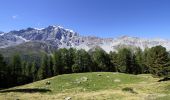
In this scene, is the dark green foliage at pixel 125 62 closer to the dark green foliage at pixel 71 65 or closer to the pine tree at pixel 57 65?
the dark green foliage at pixel 71 65

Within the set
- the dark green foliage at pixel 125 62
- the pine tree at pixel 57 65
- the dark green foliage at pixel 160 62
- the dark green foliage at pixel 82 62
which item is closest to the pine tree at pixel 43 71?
the pine tree at pixel 57 65

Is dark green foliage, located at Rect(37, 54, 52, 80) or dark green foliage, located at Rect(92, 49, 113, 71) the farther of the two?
dark green foliage, located at Rect(92, 49, 113, 71)

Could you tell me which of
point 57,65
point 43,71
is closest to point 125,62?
point 57,65

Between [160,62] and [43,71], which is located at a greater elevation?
[43,71]

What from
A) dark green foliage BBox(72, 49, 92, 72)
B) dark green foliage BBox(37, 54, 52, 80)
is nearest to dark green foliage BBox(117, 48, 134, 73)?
dark green foliage BBox(72, 49, 92, 72)

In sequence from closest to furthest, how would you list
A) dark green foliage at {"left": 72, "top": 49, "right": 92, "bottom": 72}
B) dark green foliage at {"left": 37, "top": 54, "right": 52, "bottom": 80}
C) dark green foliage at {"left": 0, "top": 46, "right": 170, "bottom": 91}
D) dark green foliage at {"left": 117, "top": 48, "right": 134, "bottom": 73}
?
dark green foliage at {"left": 0, "top": 46, "right": 170, "bottom": 91}, dark green foliage at {"left": 72, "top": 49, "right": 92, "bottom": 72}, dark green foliage at {"left": 37, "top": 54, "right": 52, "bottom": 80}, dark green foliage at {"left": 117, "top": 48, "right": 134, "bottom": 73}

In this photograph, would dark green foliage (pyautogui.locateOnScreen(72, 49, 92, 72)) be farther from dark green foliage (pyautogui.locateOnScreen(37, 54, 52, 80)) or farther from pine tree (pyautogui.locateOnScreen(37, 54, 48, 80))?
pine tree (pyautogui.locateOnScreen(37, 54, 48, 80))

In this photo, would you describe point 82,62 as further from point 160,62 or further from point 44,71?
point 160,62

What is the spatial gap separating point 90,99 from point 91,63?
103254mm

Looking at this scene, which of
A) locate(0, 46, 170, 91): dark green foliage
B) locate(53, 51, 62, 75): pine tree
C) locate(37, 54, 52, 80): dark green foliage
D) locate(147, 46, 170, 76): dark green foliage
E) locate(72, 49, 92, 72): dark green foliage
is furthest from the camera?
locate(37, 54, 52, 80): dark green foliage

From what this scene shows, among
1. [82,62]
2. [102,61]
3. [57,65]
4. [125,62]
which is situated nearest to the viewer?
[57,65]

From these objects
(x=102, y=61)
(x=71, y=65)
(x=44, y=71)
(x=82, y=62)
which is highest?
(x=102, y=61)

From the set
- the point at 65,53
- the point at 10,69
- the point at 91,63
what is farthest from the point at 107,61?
the point at 10,69

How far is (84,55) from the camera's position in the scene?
14112 cm
